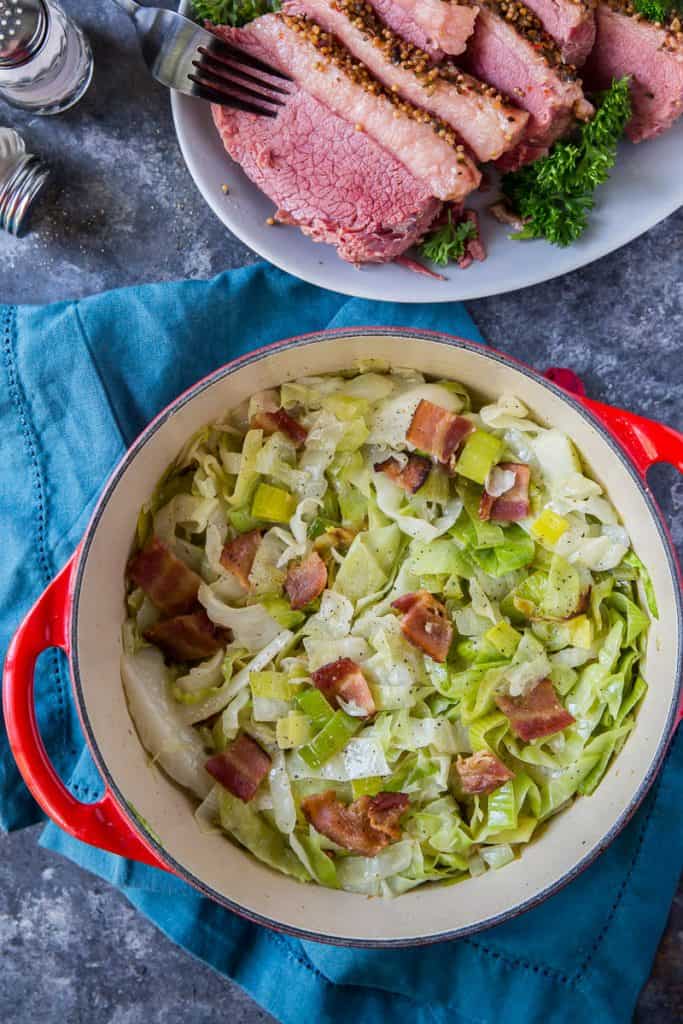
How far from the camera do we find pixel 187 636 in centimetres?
207

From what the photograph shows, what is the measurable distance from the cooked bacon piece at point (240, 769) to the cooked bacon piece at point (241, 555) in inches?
14.4

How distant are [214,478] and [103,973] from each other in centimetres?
131

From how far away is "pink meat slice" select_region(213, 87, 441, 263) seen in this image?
214 cm

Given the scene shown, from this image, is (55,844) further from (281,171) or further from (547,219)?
(547,219)

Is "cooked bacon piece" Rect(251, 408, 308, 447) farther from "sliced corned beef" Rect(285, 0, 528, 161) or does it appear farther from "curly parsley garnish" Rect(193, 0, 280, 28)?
"curly parsley garnish" Rect(193, 0, 280, 28)

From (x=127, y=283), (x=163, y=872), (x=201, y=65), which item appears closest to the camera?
(x=201, y=65)

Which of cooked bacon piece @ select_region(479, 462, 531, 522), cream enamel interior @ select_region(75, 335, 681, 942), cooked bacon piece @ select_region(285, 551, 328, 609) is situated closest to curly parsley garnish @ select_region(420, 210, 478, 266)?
cream enamel interior @ select_region(75, 335, 681, 942)

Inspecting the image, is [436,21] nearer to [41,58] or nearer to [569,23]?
[569,23]

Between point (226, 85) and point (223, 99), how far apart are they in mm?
38

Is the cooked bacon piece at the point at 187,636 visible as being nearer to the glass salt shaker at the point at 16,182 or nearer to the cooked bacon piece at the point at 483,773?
the cooked bacon piece at the point at 483,773

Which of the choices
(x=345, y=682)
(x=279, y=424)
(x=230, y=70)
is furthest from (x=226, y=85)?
(x=345, y=682)

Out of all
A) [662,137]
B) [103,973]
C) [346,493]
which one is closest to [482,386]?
[346,493]

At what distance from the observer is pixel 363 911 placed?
2.00 metres

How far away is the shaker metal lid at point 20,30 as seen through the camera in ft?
6.95
